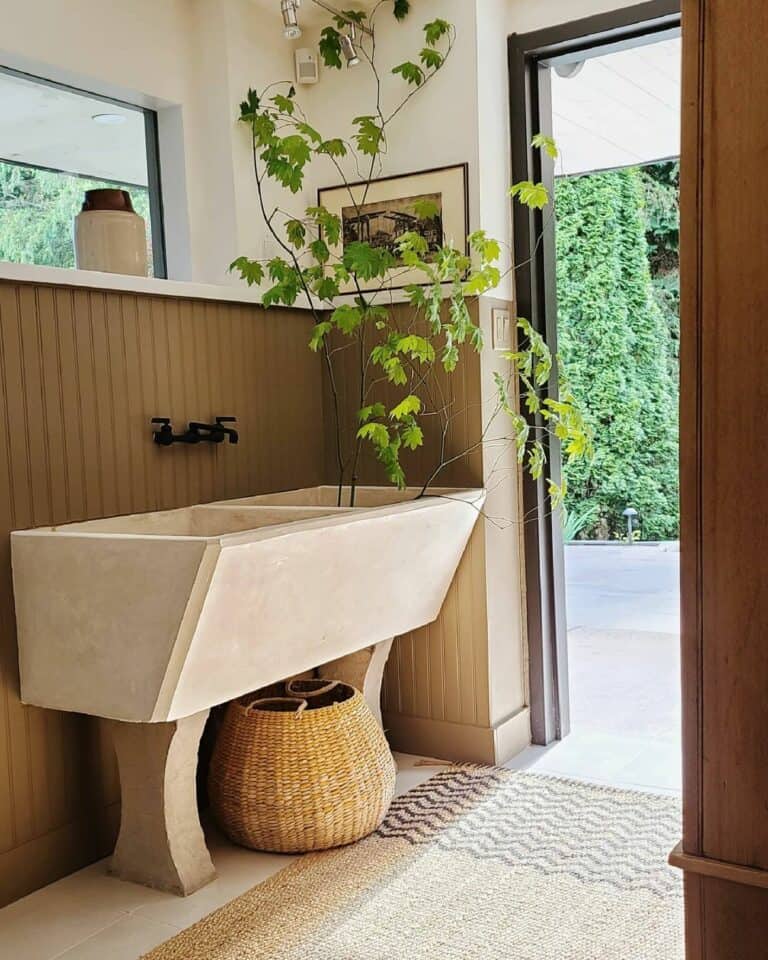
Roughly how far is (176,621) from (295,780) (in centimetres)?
70

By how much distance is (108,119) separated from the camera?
307 centimetres

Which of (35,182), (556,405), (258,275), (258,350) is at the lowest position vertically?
(556,405)

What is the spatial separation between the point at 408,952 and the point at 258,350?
181 centimetres

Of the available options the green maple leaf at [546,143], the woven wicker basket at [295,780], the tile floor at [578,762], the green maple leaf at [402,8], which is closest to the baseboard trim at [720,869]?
the tile floor at [578,762]

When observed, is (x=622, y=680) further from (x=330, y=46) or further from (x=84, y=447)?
(x=330, y=46)

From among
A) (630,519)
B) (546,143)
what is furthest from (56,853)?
(630,519)

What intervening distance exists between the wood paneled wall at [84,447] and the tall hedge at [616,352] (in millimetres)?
5696

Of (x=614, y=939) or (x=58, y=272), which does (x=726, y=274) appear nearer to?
(x=614, y=939)

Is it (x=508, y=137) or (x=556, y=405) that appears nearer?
(x=556, y=405)

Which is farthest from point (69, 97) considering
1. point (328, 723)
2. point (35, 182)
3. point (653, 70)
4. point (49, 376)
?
point (653, 70)

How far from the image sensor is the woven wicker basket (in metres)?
2.60

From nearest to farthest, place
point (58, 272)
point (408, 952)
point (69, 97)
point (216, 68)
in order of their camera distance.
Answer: point (408, 952) → point (58, 272) → point (69, 97) → point (216, 68)

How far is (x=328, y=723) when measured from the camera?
Result: 8.75ft

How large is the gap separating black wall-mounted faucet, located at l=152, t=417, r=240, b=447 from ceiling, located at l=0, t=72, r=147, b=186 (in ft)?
2.66
